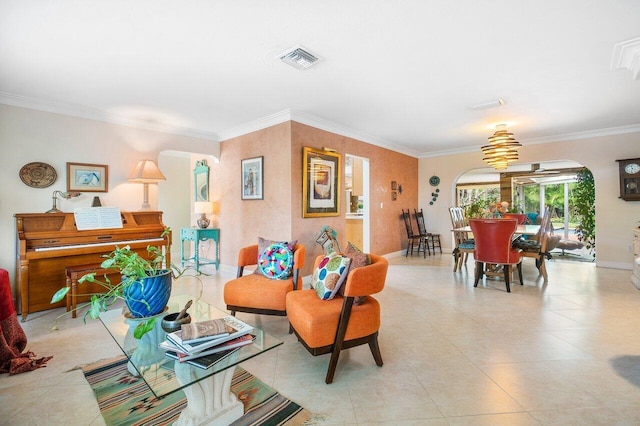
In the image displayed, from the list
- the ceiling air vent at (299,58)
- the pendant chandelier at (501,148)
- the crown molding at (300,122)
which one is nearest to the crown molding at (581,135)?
the pendant chandelier at (501,148)

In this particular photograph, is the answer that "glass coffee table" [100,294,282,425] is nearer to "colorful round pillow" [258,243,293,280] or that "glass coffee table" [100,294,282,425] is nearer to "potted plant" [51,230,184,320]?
"potted plant" [51,230,184,320]

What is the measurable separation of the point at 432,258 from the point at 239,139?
178 inches

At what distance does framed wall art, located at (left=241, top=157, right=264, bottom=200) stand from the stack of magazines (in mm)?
3207

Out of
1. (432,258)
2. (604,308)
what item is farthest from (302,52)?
(432,258)

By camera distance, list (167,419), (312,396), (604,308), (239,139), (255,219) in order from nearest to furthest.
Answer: (167,419), (312,396), (604,308), (255,219), (239,139)

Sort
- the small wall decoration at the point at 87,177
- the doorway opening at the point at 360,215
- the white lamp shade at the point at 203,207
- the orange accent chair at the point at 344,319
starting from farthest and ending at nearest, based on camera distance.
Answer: the doorway opening at the point at 360,215, the white lamp shade at the point at 203,207, the small wall decoration at the point at 87,177, the orange accent chair at the point at 344,319

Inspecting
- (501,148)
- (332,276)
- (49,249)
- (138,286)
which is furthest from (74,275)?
(501,148)

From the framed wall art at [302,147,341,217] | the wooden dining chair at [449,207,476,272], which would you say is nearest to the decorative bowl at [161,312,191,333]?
the framed wall art at [302,147,341,217]

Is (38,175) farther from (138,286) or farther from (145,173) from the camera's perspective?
(138,286)

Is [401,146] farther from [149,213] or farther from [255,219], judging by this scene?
[149,213]

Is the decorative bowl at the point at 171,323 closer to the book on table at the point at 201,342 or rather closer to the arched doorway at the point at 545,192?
the book on table at the point at 201,342

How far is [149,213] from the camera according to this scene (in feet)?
13.9

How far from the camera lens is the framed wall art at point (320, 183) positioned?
444 centimetres

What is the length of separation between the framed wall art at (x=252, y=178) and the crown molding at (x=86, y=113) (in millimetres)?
1099
